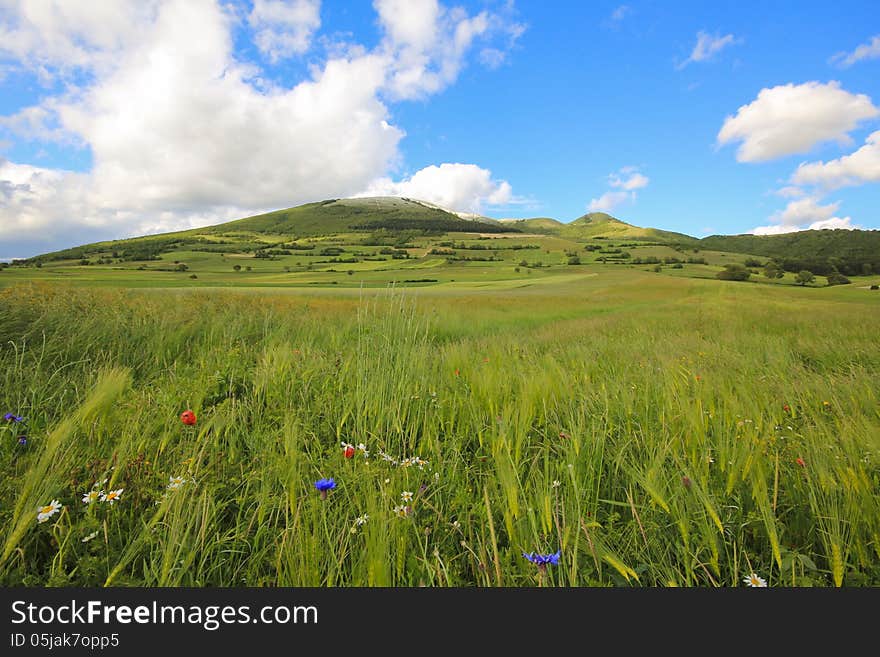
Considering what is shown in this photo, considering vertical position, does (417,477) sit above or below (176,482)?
below

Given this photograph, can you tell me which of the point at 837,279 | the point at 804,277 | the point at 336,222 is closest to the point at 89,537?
the point at 837,279

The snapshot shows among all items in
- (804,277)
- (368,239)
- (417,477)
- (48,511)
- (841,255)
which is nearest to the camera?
(48,511)

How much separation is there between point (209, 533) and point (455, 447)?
138 centimetres

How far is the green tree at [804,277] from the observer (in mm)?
21516

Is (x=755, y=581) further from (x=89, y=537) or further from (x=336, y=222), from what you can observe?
(x=336, y=222)

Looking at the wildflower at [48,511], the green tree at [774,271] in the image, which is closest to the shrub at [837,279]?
the green tree at [774,271]

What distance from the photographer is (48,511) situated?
160 cm

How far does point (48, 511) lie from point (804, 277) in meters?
31.2

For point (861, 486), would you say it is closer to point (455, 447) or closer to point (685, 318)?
point (455, 447)

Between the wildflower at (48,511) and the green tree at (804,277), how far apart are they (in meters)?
30.7

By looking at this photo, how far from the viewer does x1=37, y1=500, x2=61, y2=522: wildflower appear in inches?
60.5

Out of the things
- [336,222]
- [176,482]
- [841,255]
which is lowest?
[176,482]

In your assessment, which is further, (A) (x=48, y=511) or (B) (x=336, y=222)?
(B) (x=336, y=222)

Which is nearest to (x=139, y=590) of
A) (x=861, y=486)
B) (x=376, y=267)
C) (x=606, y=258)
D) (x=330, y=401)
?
(x=330, y=401)
